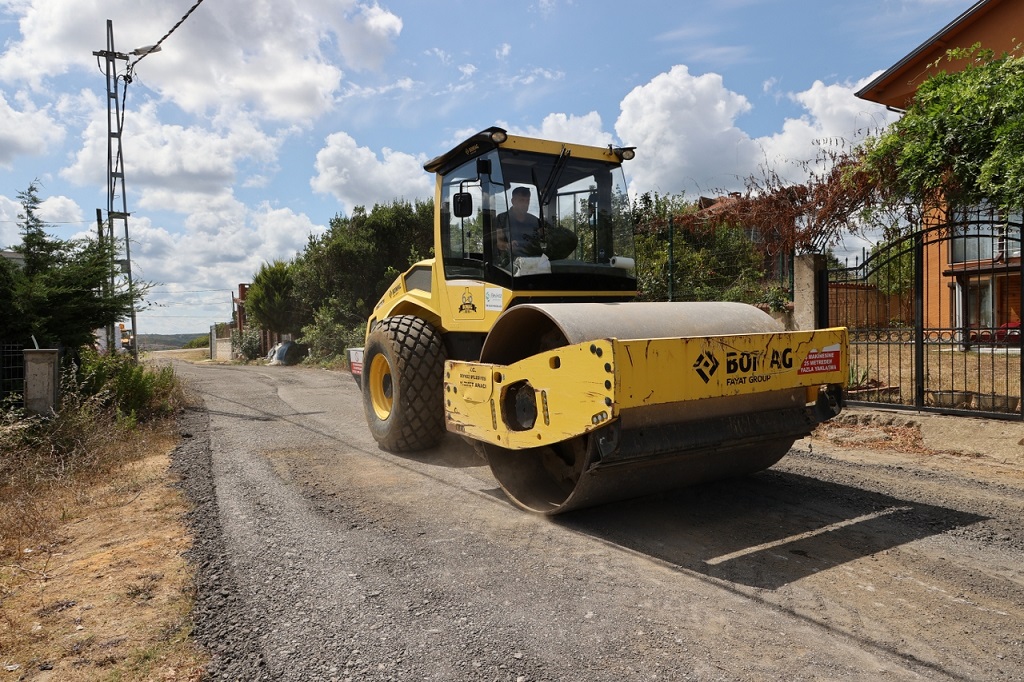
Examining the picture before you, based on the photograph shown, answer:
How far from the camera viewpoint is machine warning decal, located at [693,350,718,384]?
14.0 feet

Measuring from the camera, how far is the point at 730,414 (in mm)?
4719

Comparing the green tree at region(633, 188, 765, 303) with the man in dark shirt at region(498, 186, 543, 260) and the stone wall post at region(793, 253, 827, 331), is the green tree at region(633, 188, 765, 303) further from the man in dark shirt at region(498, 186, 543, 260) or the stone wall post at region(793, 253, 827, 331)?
the man in dark shirt at region(498, 186, 543, 260)

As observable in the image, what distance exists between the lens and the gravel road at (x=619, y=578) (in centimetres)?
293

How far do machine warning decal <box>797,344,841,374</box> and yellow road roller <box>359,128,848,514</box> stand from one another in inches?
0.4

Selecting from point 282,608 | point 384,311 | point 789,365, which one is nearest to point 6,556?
point 282,608

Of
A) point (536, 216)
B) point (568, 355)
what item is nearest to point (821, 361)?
point (568, 355)

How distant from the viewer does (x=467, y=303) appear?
20.9 feet

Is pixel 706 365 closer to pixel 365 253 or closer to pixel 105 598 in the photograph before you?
pixel 105 598

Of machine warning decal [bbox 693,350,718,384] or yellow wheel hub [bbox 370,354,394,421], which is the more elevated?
machine warning decal [bbox 693,350,718,384]

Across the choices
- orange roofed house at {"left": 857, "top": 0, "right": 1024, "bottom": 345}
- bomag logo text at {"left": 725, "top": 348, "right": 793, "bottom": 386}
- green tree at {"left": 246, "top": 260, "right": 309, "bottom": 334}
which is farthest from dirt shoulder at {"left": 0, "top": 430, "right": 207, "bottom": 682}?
green tree at {"left": 246, "top": 260, "right": 309, "bottom": 334}

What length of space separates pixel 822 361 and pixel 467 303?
294cm

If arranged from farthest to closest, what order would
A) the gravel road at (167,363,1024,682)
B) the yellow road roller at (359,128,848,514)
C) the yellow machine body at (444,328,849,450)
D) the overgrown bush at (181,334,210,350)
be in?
1. the overgrown bush at (181,334,210,350)
2. the yellow road roller at (359,128,848,514)
3. the yellow machine body at (444,328,849,450)
4. the gravel road at (167,363,1024,682)

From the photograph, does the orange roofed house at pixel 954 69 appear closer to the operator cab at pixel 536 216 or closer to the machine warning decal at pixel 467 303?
the operator cab at pixel 536 216

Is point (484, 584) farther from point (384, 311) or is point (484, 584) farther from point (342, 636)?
point (384, 311)
